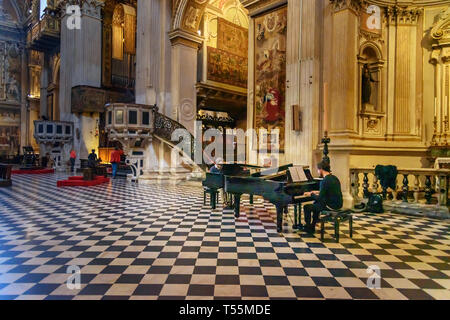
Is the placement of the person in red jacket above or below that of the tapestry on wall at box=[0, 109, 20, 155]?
below

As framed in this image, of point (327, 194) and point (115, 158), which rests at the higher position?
point (115, 158)

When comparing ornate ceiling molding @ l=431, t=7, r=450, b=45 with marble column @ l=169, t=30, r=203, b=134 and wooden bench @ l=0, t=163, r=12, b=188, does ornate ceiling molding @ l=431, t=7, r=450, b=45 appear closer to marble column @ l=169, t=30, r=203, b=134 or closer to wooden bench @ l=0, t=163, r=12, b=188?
marble column @ l=169, t=30, r=203, b=134

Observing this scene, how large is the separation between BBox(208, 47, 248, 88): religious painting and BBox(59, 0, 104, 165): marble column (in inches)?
271

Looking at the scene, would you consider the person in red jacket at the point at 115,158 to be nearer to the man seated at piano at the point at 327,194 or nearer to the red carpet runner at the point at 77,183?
the red carpet runner at the point at 77,183

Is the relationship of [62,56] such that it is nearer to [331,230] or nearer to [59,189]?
[59,189]

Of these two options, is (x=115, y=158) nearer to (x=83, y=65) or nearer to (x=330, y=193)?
(x=83, y=65)

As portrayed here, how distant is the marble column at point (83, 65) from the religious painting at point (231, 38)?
7.32 m

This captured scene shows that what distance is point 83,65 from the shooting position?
16984mm

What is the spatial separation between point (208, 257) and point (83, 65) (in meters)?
16.9

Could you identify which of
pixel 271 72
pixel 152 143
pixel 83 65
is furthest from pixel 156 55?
pixel 271 72

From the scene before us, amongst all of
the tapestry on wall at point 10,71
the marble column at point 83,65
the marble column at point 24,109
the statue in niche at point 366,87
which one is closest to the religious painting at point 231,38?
the marble column at point 83,65

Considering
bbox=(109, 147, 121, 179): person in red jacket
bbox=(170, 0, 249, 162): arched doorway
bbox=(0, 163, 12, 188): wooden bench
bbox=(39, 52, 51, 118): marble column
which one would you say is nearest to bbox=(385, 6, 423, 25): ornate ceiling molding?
bbox=(170, 0, 249, 162): arched doorway

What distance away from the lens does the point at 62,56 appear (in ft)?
60.3

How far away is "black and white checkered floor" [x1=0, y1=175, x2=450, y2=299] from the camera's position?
2.88m
